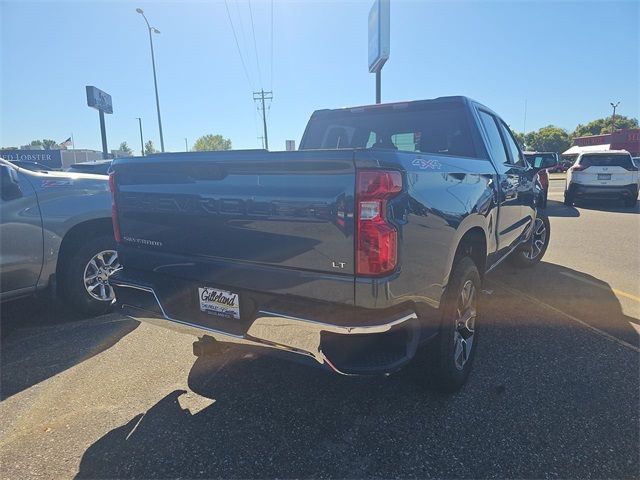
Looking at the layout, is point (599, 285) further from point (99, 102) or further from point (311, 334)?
point (99, 102)

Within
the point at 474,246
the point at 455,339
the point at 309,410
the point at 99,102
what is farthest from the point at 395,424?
the point at 99,102

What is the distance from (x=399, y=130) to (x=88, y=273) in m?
3.31

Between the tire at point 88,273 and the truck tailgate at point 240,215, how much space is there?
1594 millimetres

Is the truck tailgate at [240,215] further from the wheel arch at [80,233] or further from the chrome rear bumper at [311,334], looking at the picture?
the wheel arch at [80,233]

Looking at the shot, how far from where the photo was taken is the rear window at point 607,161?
12.5 meters

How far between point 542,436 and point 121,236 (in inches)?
112

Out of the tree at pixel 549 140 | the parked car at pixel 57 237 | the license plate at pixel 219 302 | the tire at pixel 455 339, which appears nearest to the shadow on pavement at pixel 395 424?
the tire at pixel 455 339

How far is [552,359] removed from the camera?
127 inches

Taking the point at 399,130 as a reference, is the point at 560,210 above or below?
below

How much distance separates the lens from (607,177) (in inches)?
493

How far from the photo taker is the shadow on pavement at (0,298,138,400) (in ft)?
10.5

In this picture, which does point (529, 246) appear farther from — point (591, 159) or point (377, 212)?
point (591, 159)

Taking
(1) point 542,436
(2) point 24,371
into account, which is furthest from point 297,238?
(2) point 24,371

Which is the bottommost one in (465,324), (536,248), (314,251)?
(536,248)
